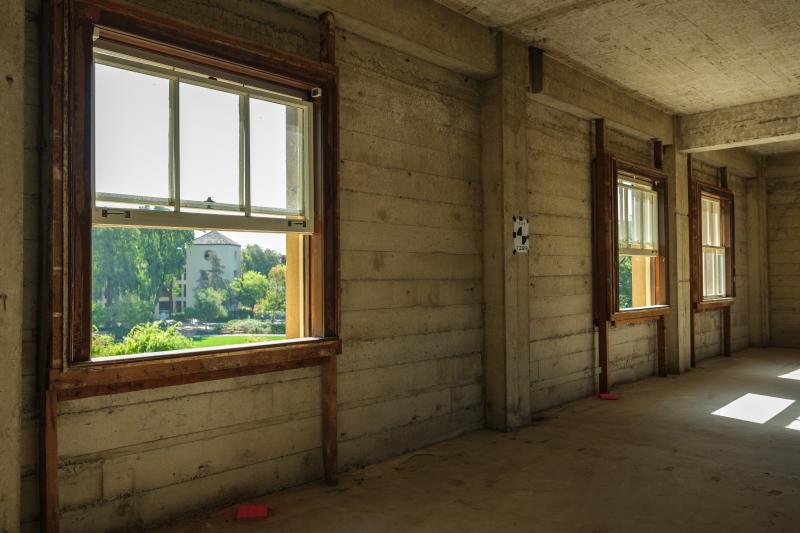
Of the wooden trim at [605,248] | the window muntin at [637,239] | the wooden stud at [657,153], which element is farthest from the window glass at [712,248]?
the wooden trim at [605,248]

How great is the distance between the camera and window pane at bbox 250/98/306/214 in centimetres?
320

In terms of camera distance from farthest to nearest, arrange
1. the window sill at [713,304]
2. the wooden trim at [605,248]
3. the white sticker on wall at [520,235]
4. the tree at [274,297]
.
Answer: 1. the window sill at [713,304]
2. the wooden trim at [605,248]
3. the white sticker on wall at [520,235]
4. the tree at [274,297]

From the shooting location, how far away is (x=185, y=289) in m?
2.96

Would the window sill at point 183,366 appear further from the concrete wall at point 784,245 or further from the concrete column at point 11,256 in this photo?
the concrete wall at point 784,245

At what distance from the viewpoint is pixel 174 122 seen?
2.84 meters

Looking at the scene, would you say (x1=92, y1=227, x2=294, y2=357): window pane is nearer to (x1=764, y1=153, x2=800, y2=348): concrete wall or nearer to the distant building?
the distant building

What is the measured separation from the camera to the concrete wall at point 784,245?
937 centimetres

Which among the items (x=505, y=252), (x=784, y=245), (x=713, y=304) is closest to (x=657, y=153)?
(x=713, y=304)

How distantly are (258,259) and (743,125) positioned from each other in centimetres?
625

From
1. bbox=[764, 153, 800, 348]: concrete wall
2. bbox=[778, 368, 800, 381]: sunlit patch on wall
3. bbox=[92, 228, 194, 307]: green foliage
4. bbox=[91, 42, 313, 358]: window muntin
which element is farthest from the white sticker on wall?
bbox=[764, 153, 800, 348]: concrete wall

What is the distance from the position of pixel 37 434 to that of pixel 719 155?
886 centimetres

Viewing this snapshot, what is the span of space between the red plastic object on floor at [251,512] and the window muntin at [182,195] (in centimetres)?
85

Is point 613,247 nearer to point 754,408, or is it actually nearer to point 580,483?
point 754,408

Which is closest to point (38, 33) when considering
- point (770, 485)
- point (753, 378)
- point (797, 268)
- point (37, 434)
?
point (37, 434)
